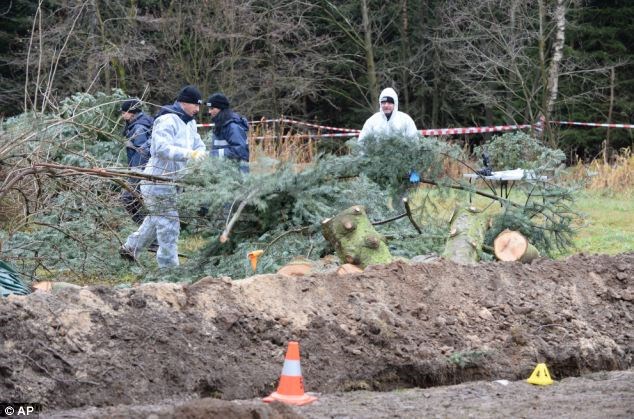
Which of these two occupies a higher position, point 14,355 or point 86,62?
point 86,62

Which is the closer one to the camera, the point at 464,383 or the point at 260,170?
the point at 464,383

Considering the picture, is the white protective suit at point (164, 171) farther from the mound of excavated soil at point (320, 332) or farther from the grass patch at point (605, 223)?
the grass patch at point (605, 223)

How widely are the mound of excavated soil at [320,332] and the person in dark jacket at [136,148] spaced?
2.47 m

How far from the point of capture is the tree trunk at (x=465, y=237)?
29.3ft

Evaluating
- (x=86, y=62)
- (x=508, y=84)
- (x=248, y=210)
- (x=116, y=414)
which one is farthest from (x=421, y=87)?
(x=116, y=414)

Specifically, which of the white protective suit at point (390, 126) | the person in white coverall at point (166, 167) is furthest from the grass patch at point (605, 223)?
the person in white coverall at point (166, 167)

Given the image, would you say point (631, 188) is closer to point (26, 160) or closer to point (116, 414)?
point (26, 160)

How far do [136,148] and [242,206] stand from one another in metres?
1.28

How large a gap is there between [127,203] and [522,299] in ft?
12.0

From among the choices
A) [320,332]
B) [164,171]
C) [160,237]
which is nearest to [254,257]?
[164,171]

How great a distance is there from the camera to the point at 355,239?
8.50 meters

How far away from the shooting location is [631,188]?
60.7 ft

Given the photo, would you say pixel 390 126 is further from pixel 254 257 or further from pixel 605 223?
pixel 605 223

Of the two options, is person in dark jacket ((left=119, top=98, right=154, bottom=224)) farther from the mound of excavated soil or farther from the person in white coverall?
the mound of excavated soil
